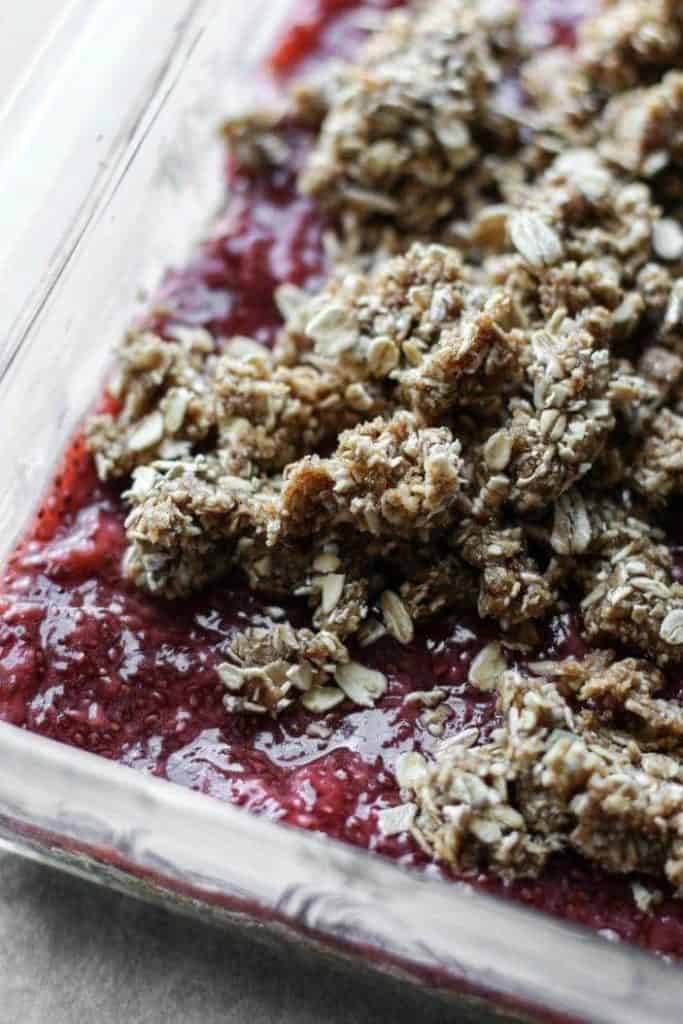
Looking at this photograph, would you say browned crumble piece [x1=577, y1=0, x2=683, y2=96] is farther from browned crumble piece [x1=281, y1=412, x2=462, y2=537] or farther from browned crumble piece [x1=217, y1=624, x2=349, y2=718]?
browned crumble piece [x1=217, y1=624, x2=349, y2=718]

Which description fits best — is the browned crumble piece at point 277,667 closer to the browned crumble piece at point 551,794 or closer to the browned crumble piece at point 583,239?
the browned crumble piece at point 551,794

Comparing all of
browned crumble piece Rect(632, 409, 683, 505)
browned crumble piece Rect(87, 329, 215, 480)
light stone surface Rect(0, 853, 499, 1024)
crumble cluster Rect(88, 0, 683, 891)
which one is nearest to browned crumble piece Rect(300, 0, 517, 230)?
crumble cluster Rect(88, 0, 683, 891)

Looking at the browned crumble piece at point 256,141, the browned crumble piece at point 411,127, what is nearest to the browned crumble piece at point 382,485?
the browned crumble piece at point 411,127

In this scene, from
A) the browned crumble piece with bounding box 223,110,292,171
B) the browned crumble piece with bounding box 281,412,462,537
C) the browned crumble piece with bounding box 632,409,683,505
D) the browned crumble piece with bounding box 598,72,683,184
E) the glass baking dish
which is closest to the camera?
the glass baking dish

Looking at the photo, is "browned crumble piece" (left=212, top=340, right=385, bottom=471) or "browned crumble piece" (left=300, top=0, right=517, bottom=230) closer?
"browned crumble piece" (left=212, top=340, right=385, bottom=471)

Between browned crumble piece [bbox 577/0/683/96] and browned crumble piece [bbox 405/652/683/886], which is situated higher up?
browned crumble piece [bbox 577/0/683/96]

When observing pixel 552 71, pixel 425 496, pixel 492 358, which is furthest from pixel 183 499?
pixel 552 71

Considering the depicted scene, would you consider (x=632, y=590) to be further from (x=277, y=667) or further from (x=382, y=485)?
(x=277, y=667)
